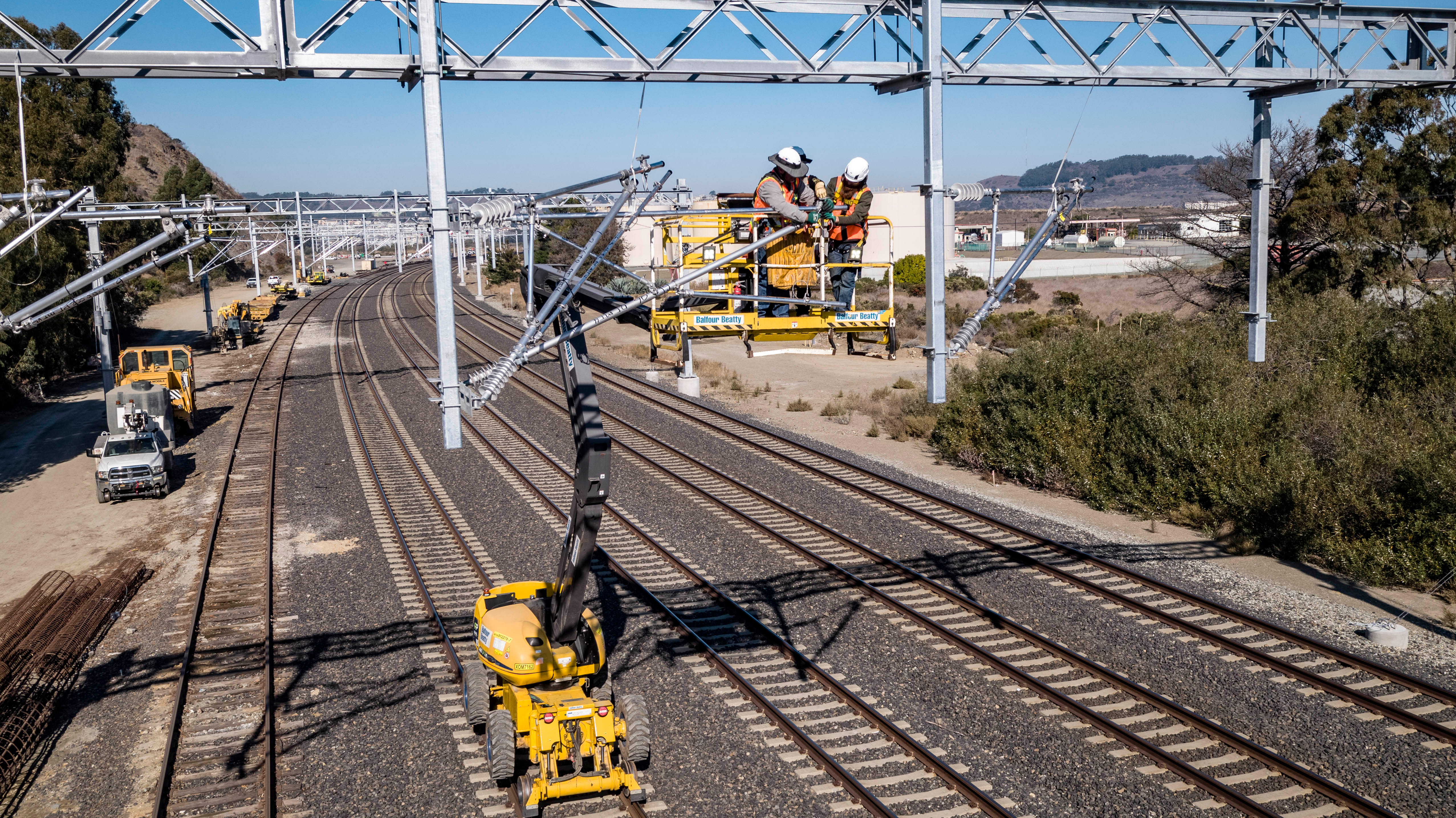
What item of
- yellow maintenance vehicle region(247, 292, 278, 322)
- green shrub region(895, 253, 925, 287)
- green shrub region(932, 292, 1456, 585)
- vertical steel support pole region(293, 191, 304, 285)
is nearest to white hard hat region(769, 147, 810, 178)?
green shrub region(932, 292, 1456, 585)

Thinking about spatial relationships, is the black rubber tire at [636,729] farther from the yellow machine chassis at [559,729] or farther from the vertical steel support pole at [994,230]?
the vertical steel support pole at [994,230]

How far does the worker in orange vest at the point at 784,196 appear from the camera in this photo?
915 centimetres

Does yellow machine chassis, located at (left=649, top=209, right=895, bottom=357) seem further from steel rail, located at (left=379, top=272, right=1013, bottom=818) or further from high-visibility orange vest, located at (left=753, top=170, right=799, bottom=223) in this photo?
steel rail, located at (left=379, top=272, right=1013, bottom=818)

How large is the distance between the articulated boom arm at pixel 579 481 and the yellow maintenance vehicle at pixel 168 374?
1853 centimetres

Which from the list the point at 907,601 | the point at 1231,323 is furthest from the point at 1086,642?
the point at 1231,323

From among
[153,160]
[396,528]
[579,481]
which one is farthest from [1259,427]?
[153,160]

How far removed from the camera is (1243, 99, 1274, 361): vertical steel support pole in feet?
46.7

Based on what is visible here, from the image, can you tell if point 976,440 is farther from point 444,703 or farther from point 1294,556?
point 444,703

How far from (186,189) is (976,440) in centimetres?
7167

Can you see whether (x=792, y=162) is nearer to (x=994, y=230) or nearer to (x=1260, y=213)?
(x=994, y=230)

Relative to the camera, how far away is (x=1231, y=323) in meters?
22.4

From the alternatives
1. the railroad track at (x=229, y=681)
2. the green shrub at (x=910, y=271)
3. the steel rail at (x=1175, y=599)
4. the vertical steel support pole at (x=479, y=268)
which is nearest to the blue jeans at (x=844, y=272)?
the steel rail at (x=1175, y=599)

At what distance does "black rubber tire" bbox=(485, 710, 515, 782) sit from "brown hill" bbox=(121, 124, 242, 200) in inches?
4069

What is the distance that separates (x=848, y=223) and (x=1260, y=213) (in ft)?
24.9
